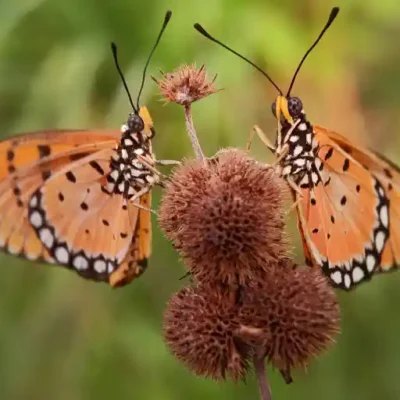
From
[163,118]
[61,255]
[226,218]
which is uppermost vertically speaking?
[163,118]

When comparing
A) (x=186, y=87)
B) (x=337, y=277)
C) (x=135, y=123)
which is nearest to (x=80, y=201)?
(x=135, y=123)

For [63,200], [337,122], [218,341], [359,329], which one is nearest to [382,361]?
[359,329]

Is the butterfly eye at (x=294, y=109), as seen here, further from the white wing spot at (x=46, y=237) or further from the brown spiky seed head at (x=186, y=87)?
the white wing spot at (x=46, y=237)

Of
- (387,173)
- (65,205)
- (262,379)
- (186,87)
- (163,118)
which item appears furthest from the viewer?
(163,118)

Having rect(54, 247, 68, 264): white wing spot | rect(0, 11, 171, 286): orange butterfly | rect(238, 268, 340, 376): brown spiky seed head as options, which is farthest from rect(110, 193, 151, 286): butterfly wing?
rect(238, 268, 340, 376): brown spiky seed head

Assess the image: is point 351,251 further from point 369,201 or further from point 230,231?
point 230,231

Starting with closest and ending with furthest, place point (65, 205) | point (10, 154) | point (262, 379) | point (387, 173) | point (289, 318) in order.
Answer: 1. point (262, 379)
2. point (289, 318)
3. point (387, 173)
4. point (10, 154)
5. point (65, 205)

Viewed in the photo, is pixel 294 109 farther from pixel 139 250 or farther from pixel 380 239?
pixel 139 250
